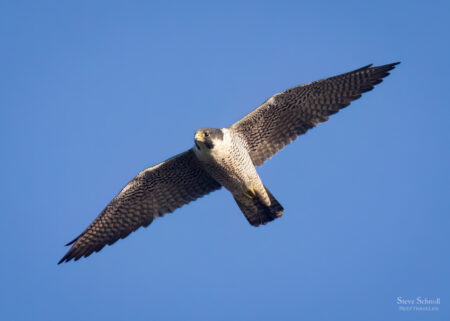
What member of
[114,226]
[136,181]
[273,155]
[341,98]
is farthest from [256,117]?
[114,226]

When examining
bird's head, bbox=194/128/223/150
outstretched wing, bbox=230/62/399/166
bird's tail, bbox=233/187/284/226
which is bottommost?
bird's tail, bbox=233/187/284/226

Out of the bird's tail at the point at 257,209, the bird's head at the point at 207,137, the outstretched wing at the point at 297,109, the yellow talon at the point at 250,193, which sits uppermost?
the outstretched wing at the point at 297,109

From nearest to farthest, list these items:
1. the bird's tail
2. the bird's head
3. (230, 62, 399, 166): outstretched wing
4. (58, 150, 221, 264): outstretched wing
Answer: the bird's head → (230, 62, 399, 166): outstretched wing → the bird's tail → (58, 150, 221, 264): outstretched wing

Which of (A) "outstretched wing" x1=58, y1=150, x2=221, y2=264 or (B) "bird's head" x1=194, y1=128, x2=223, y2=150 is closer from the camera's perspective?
(B) "bird's head" x1=194, y1=128, x2=223, y2=150

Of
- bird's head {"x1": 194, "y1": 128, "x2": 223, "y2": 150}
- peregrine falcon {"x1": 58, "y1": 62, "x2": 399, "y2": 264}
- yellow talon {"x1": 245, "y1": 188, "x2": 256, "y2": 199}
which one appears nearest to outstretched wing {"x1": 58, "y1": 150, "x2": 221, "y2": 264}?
peregrine falcon {"x1": 58, "y1": 62, "x2": 399, "y2": 264}

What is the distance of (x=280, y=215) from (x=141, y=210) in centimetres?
251

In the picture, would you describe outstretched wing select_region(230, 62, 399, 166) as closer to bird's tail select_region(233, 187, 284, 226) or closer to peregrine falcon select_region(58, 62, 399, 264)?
peregrine falcon select_region(58, 62, 399, 264)

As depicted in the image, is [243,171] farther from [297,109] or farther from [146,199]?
[146,199]

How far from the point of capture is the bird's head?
1079 centimetres

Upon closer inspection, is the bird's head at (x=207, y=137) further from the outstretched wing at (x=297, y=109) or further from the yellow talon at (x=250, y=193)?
the yellow talon at (x=250, y=193)

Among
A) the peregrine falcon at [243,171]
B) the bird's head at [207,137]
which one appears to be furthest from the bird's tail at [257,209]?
the bird's head at [207,137]

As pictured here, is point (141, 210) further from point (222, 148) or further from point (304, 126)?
point (304, 126)

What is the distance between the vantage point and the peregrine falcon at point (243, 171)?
11.6m

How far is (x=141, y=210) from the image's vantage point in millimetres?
12164
